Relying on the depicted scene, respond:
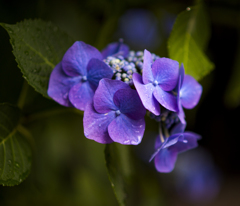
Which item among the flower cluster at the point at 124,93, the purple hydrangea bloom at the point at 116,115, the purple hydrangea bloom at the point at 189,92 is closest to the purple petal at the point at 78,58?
the flower cluster at the point at 124,93

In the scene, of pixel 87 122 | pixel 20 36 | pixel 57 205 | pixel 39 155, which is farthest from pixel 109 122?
pixel 57 205

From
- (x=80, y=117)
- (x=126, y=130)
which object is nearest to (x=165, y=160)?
(x=126, y=130)

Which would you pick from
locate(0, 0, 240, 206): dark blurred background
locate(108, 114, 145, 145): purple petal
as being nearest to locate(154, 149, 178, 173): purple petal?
locate(108, 114, 145, 145): purple petal

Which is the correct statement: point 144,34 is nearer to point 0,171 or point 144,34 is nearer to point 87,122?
point 87,122

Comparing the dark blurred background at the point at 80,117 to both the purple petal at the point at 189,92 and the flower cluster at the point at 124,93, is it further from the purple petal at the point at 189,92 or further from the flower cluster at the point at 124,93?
the purple petal at the point at 189,92

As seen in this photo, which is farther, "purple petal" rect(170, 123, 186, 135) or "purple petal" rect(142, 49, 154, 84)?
"purple petal" rect(170, 123, 186, 135)

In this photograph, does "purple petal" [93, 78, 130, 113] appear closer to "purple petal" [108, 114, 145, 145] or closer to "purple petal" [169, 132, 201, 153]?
"purple petal" [108, 114, 145, 145]

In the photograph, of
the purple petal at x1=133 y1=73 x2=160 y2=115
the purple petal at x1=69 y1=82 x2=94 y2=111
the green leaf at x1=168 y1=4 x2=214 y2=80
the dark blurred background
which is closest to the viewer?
the purple petal at x1=133 y1=73 x2=160 y2=115
